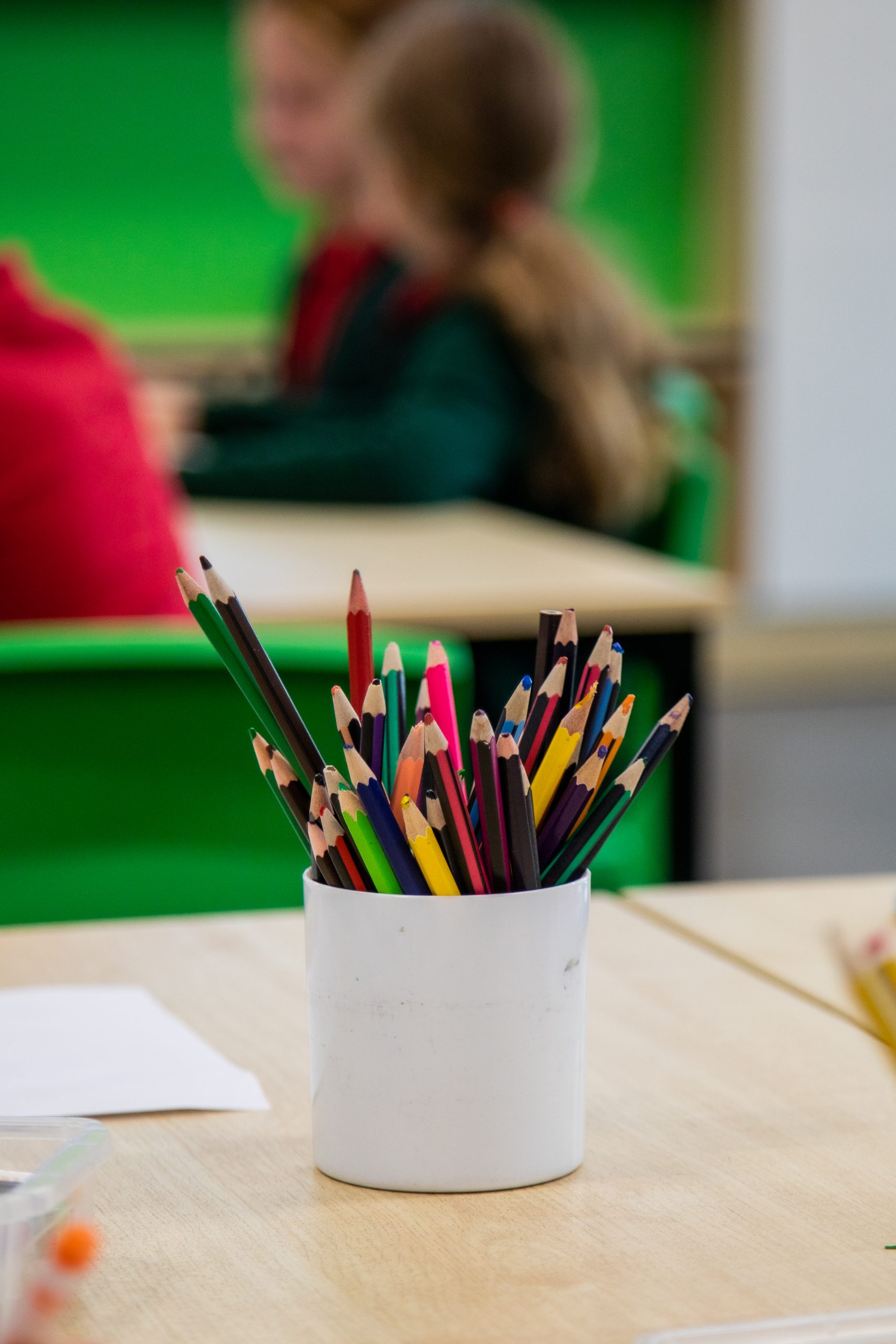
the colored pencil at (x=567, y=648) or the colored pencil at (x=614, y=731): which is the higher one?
the colored pencil at (x=567, y=648)

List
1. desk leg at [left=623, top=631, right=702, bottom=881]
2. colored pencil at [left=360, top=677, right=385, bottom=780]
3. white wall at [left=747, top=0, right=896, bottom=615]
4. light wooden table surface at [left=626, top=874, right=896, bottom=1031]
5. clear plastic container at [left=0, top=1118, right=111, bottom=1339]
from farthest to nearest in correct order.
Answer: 1. white wall at [left=747, top=0, right=896, bottom=615]
2. desk leg at [left=623, top=631, right=702, bottom=881]
3. light wooden table surface at [left=626, top=874, right=896, bottom=1031]
4. colored pencil at [left=360, top=677, right=385, bottom=780]
5. clear plastic container at [left=0, top=1118, right=111, bottom=1339]

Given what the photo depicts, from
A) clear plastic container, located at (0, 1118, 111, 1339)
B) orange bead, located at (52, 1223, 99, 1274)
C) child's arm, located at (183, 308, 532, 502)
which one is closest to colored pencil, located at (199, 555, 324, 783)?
clear plastic container, located at (0, 1118, 111, 1339)

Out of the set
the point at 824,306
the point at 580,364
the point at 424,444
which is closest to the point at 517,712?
the point at 424,444

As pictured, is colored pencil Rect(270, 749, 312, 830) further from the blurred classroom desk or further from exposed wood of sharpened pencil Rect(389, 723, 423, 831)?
the blurred classroom desk

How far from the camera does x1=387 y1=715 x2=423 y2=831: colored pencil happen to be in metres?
0.51

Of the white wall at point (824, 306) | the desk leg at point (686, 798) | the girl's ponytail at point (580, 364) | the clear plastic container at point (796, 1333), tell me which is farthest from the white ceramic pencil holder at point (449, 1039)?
the white wall at point (824, 306)

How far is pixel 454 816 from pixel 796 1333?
0.16 m

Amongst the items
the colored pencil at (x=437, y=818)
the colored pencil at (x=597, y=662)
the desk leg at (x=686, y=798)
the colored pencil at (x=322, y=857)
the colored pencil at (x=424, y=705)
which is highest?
the colored pencil at (x=597, y=662)

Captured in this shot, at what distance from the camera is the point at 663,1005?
2.30 ft

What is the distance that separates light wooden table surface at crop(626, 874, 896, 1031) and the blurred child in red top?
63 centimetres

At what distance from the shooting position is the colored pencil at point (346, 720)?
0.51 m

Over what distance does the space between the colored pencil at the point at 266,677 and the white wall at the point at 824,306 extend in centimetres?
443

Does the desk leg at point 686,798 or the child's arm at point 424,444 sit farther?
the child's arm at point 424,444

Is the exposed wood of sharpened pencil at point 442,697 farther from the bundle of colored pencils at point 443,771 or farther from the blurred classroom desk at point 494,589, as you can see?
the blurred classroom desk at point 494,589
